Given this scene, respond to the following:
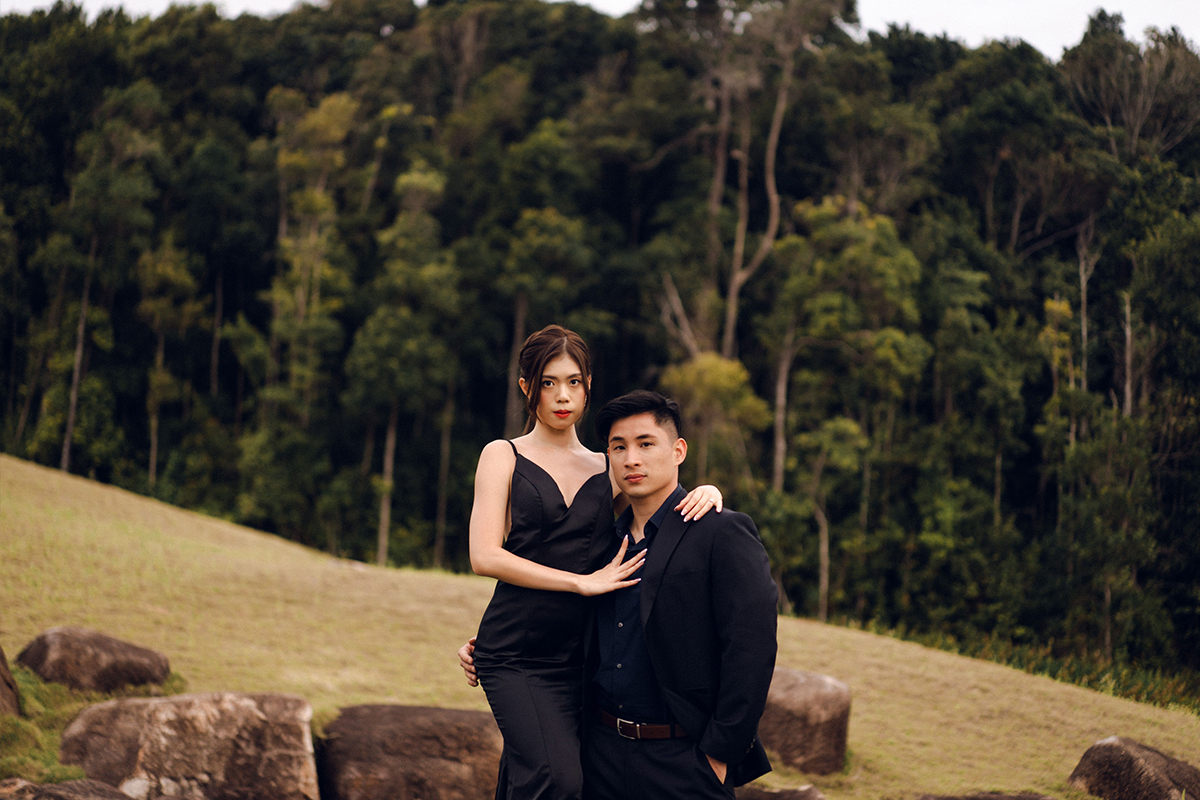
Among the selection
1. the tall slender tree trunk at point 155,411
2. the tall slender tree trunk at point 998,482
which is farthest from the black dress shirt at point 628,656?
the tall slender tree trunk at point 155,411

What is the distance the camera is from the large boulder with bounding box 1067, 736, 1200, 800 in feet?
15.0

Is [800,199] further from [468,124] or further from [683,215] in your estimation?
[468,124]

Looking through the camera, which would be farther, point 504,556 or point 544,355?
point 544,355

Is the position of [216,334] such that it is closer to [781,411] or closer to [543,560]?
[781,411]

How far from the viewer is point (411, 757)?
15.2 feet

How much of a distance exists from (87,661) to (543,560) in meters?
3.93

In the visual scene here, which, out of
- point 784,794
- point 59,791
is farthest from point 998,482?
point 59,791

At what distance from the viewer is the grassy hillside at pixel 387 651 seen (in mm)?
5410

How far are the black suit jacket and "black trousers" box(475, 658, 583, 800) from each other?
0.36 meters

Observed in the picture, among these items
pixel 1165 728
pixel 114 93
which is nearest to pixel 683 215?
pixel 114 93

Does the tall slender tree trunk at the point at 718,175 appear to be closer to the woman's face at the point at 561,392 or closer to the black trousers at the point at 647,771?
the woman's face at the point at 561,392

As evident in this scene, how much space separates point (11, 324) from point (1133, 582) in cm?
2148

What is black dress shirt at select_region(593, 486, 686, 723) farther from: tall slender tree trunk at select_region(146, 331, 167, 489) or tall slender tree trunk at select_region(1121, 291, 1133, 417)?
tall slender tree trunk at select_region(146, 331, 167, 489)

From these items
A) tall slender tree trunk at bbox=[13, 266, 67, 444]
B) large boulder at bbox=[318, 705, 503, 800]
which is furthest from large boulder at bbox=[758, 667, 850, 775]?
tall slender tree trunk at bbox=[13, 266, 67, 444]
